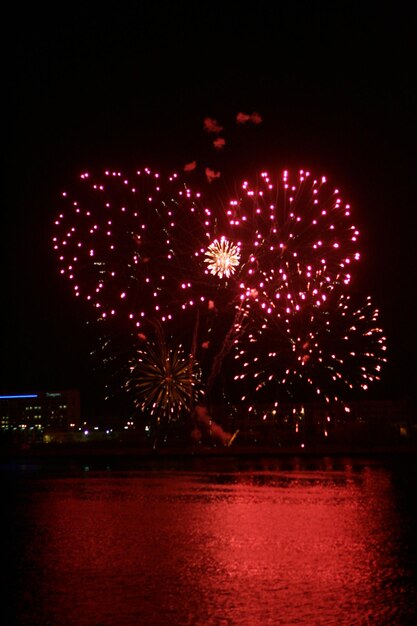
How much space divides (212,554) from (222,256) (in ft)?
48.3

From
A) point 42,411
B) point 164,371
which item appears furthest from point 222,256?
point 42,411

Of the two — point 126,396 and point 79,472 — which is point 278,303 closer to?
point 79,472

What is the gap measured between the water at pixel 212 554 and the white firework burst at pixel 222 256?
26.5 ft

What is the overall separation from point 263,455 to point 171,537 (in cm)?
1675

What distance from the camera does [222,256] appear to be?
2255 cm

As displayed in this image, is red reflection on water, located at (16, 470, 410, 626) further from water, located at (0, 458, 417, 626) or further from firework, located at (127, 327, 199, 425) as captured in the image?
firework, located at (127, 327, 199, 425)

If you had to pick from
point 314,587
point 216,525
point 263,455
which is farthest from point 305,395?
point 314,587

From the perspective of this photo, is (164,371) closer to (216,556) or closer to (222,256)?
(222,256)

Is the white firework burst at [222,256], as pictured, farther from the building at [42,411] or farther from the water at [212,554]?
the building at [42,411]

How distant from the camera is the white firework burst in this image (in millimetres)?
22562

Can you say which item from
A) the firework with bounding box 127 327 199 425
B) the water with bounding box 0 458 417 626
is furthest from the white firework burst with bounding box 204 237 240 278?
the water with bounding box 0 458 417 626

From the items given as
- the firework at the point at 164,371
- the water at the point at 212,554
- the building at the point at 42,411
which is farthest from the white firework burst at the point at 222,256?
the building at the point at 42,411

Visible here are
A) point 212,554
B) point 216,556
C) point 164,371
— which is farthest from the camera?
point 164,371

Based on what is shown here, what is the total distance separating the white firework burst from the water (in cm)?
807
